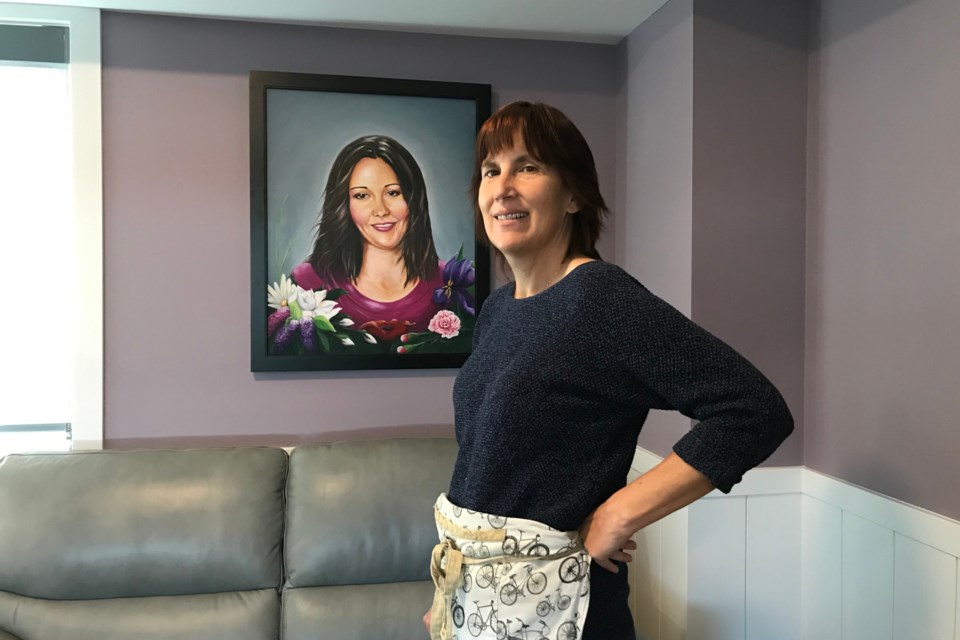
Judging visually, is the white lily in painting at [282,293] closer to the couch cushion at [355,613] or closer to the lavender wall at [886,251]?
the couch cushion at [355,613]

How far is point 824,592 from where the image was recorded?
1.66m

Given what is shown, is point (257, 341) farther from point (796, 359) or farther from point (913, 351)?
point (913, 351)

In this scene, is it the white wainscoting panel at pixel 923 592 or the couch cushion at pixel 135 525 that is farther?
the couch cushion at pixel 135 525

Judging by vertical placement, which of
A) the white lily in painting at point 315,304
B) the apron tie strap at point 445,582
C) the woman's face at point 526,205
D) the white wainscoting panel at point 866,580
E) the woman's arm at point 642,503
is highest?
the woman's face at point 526,205

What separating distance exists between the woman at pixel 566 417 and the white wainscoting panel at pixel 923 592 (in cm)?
73

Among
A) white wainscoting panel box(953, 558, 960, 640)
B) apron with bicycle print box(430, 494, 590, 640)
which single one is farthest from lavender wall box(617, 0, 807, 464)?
apron with bicycle print box(430, 494, 590, 640)

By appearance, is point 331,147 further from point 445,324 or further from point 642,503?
point 642,503

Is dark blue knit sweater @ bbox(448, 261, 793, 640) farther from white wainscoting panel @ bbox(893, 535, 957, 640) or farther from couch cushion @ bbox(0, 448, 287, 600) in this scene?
couch cushion @ bbox(0, 448, 287, 600)

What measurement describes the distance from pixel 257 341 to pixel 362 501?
59 centimetres

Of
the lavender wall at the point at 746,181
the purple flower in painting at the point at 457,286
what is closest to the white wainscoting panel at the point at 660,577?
the lavender wall at the point at 746,181

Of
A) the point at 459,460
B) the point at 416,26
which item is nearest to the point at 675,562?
the point at 459,460

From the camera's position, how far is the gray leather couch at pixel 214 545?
167 cm

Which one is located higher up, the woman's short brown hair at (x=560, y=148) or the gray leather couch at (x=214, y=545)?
the woman's short brown hair at (x=560, y=148)

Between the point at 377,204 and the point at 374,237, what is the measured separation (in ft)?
0.33
